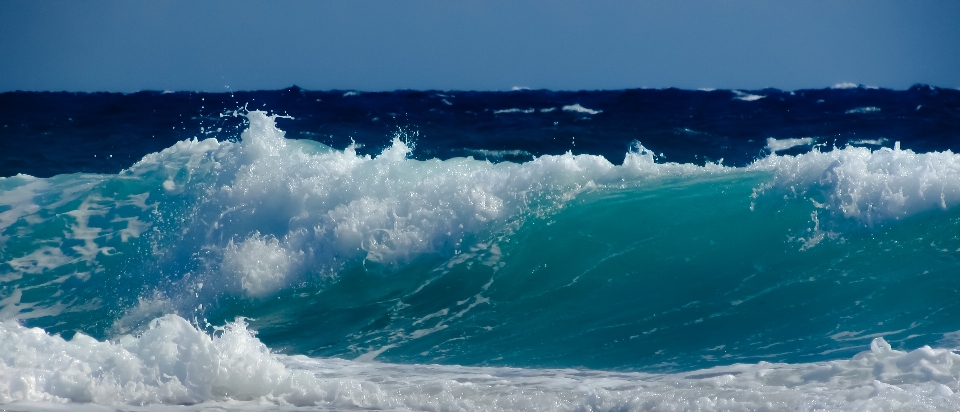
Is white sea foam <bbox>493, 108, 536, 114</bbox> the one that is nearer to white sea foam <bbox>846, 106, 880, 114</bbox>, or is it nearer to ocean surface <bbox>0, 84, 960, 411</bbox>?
white sea foam <bbox>846, 106, 880, 114</bbox>

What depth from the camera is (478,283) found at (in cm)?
724

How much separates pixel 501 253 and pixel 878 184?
331 centimetres

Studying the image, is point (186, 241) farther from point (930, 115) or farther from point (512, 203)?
point (930, 115)

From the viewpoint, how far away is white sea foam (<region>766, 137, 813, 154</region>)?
1395cm

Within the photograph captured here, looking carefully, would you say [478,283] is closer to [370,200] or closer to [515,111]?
[370,200]

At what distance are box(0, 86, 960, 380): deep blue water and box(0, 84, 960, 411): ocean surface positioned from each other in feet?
0.08

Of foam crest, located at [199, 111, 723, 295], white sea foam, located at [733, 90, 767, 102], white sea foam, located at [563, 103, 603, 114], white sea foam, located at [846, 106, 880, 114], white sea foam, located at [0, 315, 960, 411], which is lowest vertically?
white sea foam, located at [0, 315, 960, 411]

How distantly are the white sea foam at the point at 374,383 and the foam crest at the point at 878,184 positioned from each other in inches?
105

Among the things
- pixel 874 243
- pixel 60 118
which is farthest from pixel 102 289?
pixel 60 118

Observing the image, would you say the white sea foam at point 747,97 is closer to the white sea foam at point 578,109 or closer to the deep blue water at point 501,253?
the white sea foam at point 578,109

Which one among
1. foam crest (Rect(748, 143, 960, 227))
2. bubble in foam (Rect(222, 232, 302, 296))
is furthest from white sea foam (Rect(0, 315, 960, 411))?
foam crest (Rect(748, 143, 960, 227))

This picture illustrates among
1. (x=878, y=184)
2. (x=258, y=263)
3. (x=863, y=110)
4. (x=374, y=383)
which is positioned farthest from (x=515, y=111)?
(x=374, y=383)

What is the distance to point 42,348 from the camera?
4984 millimetres

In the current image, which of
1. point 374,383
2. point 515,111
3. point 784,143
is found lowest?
point 374,383
